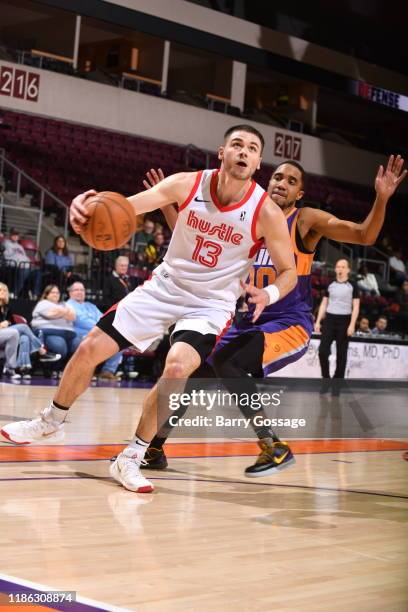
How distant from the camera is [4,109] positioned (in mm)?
17781

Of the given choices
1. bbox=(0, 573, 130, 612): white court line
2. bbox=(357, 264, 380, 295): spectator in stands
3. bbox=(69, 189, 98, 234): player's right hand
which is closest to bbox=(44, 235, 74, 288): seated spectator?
bbox=(357, 264, 380, 295): spectator in stands

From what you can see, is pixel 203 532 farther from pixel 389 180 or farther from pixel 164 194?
pixel 389 180

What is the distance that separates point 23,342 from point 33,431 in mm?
6038

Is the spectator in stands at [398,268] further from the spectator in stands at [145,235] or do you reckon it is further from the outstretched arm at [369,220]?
the outstretched arm at [369,220]

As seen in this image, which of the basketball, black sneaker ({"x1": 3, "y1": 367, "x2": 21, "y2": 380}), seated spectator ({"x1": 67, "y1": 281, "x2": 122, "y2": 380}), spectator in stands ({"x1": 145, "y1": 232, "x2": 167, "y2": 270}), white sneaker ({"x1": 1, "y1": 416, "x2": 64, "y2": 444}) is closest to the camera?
the basketball

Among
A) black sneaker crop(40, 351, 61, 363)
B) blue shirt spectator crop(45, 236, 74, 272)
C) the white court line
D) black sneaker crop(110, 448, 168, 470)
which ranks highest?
blue shirt spectator crop(45, 236, 74, 272)

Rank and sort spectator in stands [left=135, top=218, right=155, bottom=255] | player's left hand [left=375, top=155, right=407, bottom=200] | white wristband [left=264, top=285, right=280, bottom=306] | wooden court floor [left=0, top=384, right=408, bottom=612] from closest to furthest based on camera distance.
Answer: wooden court floor [left=0, top=384, right=408, bottom=612], white wristband [left=264, top=285, right=280, bottom=306], player's left hand [left=375, top=155, right=407, bottom=200], spectator in stands [left=135, top=218, right=155, bottom=255]

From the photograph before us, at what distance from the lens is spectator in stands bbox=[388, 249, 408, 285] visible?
21.7 m

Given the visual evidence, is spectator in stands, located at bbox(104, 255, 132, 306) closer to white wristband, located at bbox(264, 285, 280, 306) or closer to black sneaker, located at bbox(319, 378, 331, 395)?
black sneaker, located at bbox(319, 378, 331, 395)

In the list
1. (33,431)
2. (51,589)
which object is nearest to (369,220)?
(33,431)

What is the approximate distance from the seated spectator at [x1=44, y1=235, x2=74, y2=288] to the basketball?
8.56 metres

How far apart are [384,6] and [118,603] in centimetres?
1279

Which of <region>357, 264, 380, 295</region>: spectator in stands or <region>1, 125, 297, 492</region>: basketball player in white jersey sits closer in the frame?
<region>1, 125, 297, 492</region>: basketball player in white jersey

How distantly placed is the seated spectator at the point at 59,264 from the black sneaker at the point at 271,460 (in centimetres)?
828
